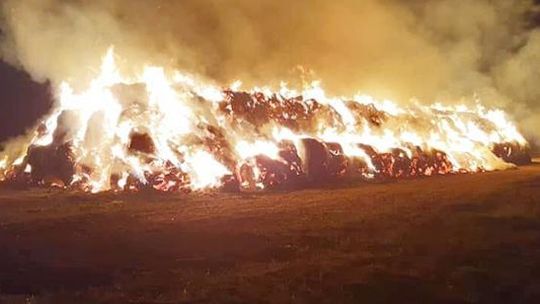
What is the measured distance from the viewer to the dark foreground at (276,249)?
13.7 metres

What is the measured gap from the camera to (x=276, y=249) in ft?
61.7

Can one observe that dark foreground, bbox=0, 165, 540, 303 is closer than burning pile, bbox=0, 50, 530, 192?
Yes

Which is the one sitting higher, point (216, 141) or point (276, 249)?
point (216, 141)

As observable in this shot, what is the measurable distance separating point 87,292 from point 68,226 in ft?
35.8

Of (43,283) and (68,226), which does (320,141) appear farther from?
(43,283)

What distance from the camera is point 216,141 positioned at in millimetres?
42031

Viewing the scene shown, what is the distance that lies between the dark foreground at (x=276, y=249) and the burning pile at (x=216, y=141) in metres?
6.99

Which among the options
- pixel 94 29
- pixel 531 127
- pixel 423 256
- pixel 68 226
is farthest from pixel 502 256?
pixel 531 127

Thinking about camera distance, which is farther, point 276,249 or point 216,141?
point 216,141

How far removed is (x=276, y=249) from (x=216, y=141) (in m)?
23.8

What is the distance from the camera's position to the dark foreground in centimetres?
1366

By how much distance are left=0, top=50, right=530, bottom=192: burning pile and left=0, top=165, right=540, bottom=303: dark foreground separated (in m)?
6.99

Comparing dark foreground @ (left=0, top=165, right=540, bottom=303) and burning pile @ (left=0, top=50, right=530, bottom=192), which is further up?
burning pile @ (left=0, top=50, right=530, bottom=192)

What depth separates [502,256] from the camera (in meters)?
16.5
